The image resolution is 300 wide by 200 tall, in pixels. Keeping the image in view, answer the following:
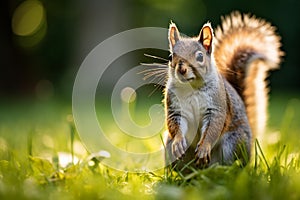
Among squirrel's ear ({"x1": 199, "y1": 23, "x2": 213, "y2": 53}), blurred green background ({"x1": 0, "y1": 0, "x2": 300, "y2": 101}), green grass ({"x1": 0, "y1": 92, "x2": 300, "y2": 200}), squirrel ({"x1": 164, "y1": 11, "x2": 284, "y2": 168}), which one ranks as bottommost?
green grass ({"x1": 0, "y1": 92, "x2": 300, "y2": 200})

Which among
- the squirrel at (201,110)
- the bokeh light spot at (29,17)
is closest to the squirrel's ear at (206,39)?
the squirrel at (201,110)

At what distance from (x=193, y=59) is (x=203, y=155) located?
0.39m

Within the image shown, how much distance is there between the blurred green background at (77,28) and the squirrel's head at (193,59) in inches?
269

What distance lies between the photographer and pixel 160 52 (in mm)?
10016

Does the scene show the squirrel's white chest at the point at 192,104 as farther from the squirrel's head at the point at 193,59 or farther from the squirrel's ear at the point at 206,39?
the squirrel's ear at the point at 206,39

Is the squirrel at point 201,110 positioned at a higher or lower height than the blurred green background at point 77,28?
lower

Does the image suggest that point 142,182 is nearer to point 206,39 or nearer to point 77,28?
point 206,39

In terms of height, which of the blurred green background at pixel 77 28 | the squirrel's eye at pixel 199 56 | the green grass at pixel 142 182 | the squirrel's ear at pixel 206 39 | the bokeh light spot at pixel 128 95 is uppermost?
the blurred green background at pixel 77 28

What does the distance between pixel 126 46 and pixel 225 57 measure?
7192mm

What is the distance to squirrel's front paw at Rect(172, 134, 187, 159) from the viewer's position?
2248mm

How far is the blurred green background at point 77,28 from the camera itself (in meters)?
9.88

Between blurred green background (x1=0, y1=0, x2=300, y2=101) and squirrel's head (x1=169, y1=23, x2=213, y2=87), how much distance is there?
6.83 metres

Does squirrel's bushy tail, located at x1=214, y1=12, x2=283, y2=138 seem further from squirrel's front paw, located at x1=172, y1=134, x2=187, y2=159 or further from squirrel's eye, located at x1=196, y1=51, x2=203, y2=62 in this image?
squirrel's front paw, located at x1=172, y1=134, x2=187, y2=159

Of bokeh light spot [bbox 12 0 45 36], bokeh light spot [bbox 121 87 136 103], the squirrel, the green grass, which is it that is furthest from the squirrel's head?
bokeh light spot [bbox 12 0 45 36]
